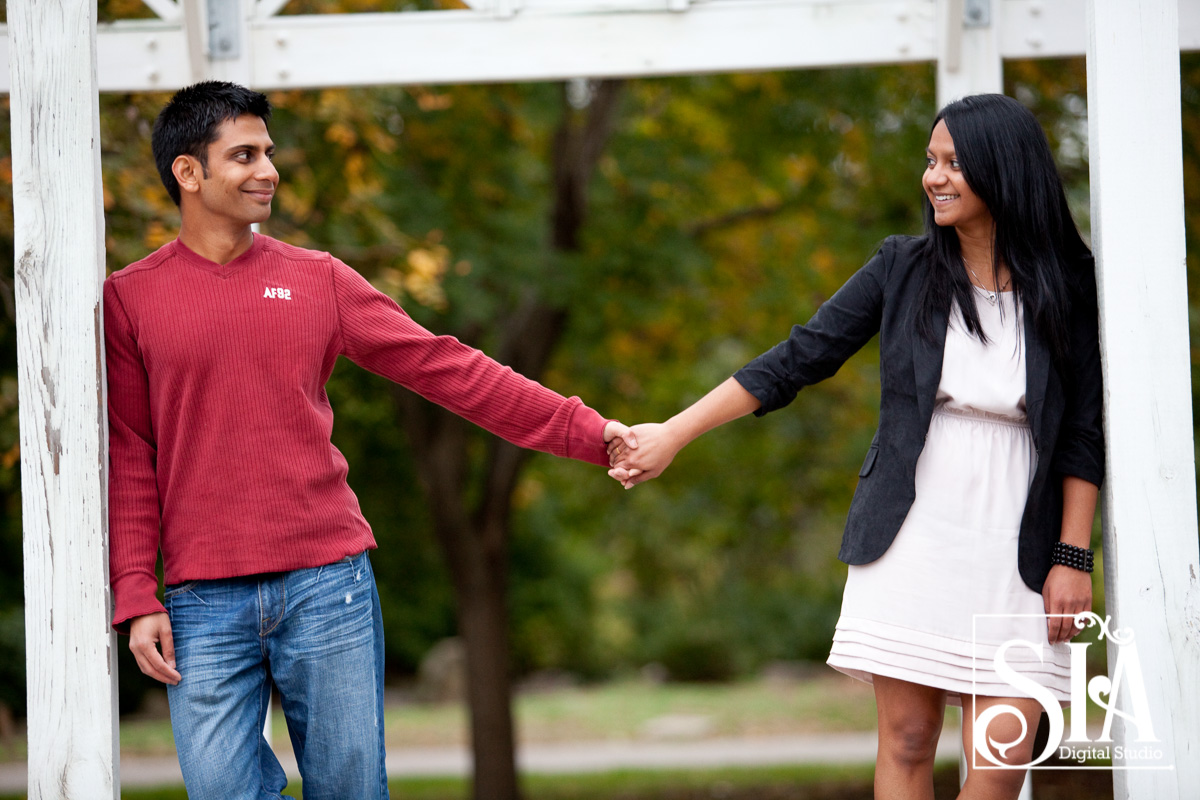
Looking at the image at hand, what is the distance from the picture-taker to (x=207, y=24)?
3934 mm

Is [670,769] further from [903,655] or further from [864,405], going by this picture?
[903,655]

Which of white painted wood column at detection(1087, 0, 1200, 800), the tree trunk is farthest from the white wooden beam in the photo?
the tree trunk

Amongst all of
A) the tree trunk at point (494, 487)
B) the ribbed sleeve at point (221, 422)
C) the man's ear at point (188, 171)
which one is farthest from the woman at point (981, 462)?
the tree trunk at point (494, 487)

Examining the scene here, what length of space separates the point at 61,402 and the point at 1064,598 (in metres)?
2.18

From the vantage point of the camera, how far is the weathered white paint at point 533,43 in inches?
154

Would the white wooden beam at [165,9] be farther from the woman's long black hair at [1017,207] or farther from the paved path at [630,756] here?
the paved path at [630,756]

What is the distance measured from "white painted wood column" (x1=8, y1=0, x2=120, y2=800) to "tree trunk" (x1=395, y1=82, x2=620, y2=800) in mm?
4658

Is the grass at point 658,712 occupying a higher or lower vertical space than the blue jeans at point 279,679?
lower

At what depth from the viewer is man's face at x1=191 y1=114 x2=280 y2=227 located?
8.02 ft

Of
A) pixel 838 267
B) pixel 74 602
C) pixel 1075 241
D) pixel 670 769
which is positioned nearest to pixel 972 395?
pixel 1075 241

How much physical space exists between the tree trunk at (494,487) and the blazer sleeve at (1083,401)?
15.1 feet

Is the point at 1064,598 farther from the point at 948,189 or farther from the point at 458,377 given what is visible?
the point at 458,377

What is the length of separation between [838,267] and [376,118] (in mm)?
3042

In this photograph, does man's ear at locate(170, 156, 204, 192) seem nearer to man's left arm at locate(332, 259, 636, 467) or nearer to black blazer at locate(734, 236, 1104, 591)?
man's left arm at locate(332, 259, 636, 467)
